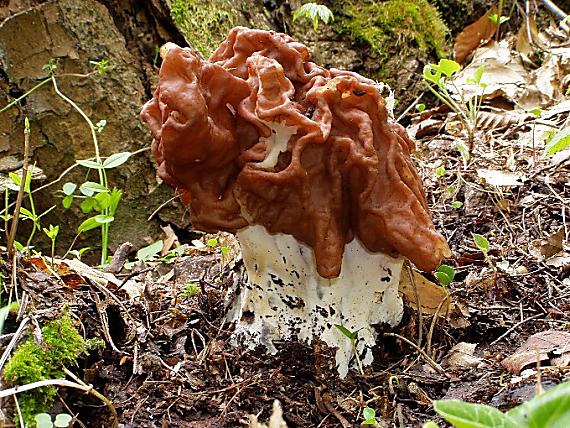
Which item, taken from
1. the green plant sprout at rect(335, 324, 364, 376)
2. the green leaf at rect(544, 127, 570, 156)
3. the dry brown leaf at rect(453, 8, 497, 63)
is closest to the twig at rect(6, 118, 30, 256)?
the green plant sprout at rect(335, 324, 364, 376)

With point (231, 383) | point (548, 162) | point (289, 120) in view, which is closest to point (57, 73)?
point (289, 120)

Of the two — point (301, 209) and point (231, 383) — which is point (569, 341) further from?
point (231, 383)

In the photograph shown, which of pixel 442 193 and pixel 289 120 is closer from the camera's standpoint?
pixel 289 120

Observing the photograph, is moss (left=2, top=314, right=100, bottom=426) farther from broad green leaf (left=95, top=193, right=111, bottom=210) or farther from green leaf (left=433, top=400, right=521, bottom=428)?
green leaf (left=433, top=400, right=521, bottom=428)

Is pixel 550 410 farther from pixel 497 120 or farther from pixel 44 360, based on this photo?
pixel 497 120

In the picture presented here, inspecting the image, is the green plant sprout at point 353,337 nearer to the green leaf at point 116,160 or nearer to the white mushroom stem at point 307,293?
the white mushroom stem at point 307,293

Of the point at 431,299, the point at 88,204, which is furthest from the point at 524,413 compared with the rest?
the point at 88,204

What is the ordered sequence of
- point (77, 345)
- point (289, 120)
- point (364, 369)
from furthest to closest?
point (364, 369) → point (289, 120) → point (77, 345)

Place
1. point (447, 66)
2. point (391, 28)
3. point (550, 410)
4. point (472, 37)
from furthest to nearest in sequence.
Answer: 1. point (472, 37)
2. point (391, 28)
3. point (447, 66)
4. point (550, 410)
